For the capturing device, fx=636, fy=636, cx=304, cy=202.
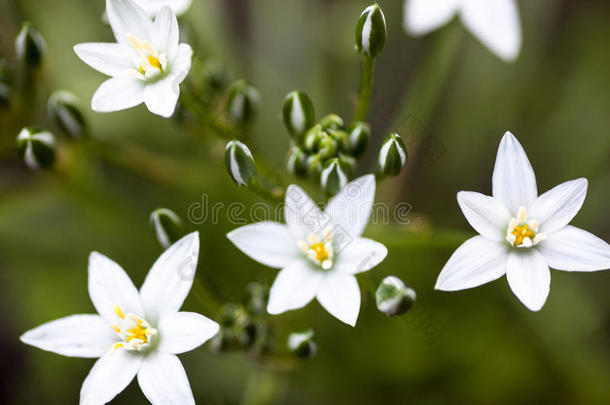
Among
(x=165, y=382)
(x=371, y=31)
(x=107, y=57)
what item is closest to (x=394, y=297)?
(x=165, y=382)

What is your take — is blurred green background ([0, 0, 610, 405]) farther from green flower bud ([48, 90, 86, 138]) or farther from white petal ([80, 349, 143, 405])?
white petal ([80, 349, 143, 405])

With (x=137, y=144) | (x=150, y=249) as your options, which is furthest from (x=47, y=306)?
(x=137, y=144)

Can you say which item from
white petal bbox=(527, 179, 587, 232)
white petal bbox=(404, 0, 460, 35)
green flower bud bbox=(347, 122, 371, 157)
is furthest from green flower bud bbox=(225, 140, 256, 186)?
white petal bbox=(404, 0, 460, 35)

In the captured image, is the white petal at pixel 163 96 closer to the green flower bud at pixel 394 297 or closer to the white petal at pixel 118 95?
the white petal at pixel 118 95

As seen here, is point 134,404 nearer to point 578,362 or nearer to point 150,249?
point 150,249

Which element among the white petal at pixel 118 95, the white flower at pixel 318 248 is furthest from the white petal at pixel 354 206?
the white petal at pixel 118 95

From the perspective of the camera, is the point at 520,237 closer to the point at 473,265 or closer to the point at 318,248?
the point at 473,265
